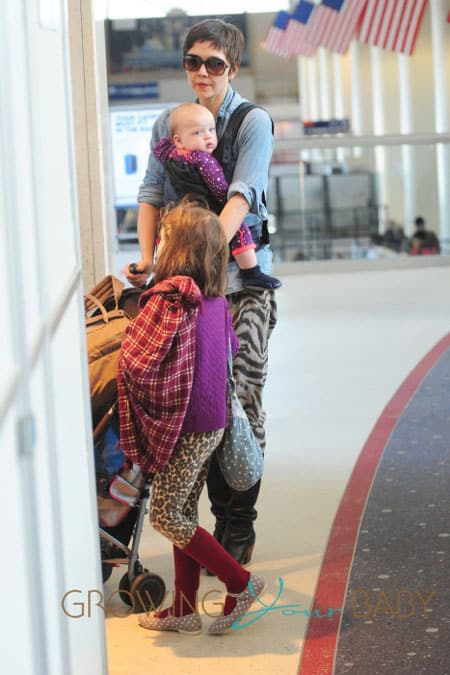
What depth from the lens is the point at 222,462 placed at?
11.1ft

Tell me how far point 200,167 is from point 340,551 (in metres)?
1.45

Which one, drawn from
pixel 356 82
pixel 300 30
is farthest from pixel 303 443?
pixel 356 82

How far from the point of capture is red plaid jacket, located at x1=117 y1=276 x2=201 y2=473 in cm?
308

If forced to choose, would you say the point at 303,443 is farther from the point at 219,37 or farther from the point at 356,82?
the point at 356,82

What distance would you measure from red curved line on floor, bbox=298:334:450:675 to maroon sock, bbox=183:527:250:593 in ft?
0.87

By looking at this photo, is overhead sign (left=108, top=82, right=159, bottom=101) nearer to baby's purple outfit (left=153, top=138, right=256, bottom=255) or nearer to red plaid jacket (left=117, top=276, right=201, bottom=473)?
baby's purple outfit (left=153, top=138, right=256, bottom=255)

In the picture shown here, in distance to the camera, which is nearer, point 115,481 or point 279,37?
point 115,481

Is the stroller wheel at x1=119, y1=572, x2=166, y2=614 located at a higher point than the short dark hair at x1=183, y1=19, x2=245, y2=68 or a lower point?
lower

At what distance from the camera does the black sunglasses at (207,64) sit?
12.2 feet

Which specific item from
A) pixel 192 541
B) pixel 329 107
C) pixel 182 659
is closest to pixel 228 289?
pixel 192 541

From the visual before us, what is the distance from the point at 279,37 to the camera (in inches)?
869

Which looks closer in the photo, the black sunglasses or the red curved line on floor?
the red curved line on floor

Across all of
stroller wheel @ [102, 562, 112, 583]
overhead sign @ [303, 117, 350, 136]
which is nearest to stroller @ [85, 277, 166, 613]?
stroller wheel @ [102, 562, 112, 583]

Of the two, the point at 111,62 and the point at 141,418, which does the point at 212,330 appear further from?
the point at 111,62
